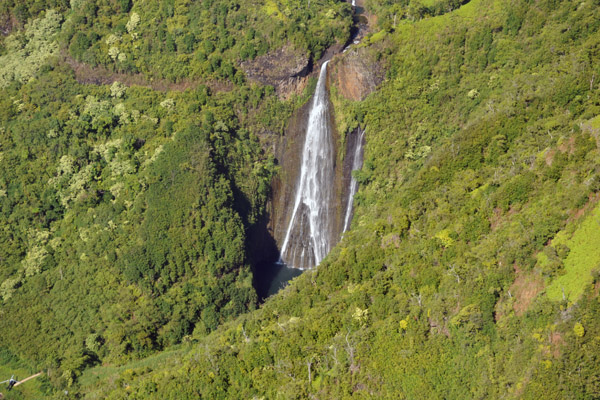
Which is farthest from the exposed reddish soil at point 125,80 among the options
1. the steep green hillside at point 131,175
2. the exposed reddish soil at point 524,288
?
the exposed reddish soil at point 524,288

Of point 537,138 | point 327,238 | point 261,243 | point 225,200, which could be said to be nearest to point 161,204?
point 225,200

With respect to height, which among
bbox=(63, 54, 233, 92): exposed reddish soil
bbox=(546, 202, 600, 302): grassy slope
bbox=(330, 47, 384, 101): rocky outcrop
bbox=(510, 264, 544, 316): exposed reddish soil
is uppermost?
bbox=(63, 54, 233, 92): exposed reddish soil

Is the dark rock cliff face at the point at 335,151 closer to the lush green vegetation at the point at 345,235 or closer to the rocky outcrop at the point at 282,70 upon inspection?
the rocky outcrop at the point at 282,70

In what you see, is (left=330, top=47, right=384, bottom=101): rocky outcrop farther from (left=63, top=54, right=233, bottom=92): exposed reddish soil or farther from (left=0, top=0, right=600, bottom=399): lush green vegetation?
(left=63, top=54, right=233, bottom=92): exposed reddish soil

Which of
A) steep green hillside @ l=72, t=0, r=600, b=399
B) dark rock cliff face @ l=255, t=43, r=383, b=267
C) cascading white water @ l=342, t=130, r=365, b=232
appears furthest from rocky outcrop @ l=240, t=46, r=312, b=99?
steep green hillside @ l=72, t=0, r=600, b=399

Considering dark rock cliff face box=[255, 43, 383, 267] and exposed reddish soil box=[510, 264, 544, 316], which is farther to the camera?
dark rock cliff face box=[255, 43, 383, 267]

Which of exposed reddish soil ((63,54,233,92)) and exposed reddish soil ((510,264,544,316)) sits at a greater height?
exposed reddish soil ((63,54,233,92))
